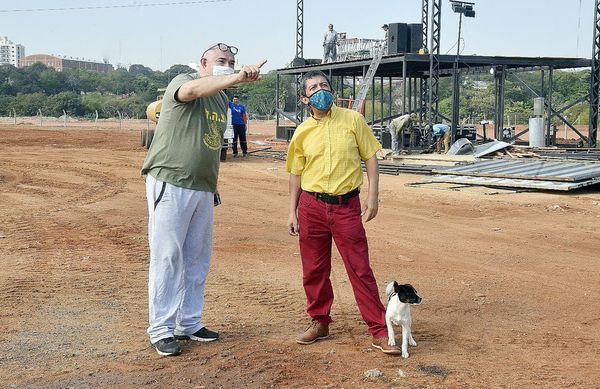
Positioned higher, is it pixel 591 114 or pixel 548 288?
pixel 591 114

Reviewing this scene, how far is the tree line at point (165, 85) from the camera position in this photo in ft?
199

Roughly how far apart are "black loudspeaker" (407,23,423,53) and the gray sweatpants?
73.5 ft

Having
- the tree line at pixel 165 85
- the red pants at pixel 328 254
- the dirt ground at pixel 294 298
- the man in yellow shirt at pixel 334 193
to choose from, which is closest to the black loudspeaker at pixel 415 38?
the dirt ground at pixel 294 298

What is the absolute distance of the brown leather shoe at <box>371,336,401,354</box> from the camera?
5.23m

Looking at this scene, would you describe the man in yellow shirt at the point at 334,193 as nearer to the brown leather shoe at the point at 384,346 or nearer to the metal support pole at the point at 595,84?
the brown leather shoe at the point at 384,346

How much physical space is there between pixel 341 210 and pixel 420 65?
77.7 ft

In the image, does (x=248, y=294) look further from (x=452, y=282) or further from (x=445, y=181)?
(x=445, y=181)

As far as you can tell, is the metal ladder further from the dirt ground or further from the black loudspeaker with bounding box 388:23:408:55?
the dirt ground

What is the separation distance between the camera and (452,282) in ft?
25.1

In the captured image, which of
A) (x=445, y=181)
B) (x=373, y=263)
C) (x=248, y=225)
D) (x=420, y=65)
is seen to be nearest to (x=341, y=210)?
(x=373, y=263)

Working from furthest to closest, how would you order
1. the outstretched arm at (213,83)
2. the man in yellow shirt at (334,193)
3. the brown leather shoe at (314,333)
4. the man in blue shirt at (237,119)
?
the man in blue shirt at (237,119), the brown leather shoe at (314,333), the man in yellow shirt at (334,193), the outstretched arm at (213,83)

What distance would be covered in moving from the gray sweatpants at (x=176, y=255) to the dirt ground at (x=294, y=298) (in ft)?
0.74

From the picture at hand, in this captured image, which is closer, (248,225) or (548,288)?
(548,288)

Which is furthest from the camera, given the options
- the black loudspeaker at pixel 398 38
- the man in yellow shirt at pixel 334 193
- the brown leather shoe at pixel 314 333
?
the black loudspeaker at pixel 398 38
